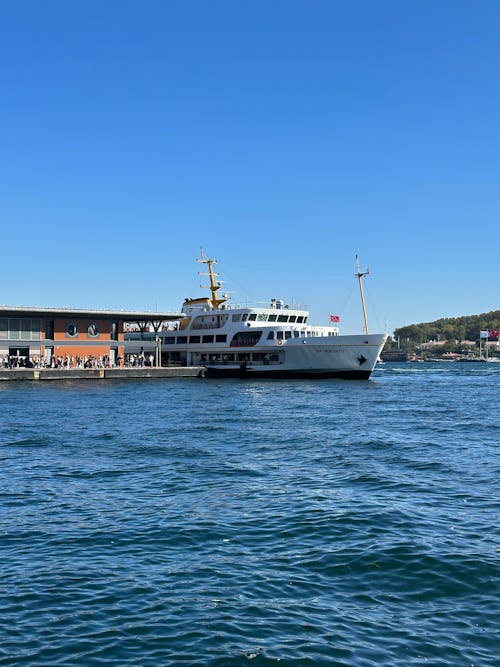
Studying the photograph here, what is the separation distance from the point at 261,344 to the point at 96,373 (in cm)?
1759

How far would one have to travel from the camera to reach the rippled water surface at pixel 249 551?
7.87m

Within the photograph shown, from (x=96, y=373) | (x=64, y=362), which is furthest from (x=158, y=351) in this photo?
(x=64, y=362)

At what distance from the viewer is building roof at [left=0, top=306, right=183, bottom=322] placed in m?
65.4

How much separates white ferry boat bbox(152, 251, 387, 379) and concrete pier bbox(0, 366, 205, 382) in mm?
2743

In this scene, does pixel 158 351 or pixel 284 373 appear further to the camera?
pixel 158 351

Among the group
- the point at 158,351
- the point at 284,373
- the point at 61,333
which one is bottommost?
the point at 284,373

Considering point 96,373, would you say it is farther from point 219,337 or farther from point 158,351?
point 219,337

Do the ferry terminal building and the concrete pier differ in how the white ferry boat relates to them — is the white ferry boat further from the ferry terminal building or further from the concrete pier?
the ferry terminal building

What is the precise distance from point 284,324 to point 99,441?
150 ft

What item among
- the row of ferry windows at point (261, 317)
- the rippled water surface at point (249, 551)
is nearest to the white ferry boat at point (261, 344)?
the row of ferry windows at point (261, 317)

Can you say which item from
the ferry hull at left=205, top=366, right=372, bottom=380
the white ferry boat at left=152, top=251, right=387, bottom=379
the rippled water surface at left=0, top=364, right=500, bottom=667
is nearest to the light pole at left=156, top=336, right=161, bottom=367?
the white ferry boat at left=152, top=251, right=387, bottom=379

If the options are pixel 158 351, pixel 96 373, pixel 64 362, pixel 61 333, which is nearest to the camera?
pixel 96 373

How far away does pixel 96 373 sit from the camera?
67062 mm

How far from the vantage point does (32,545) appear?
1162 cm
